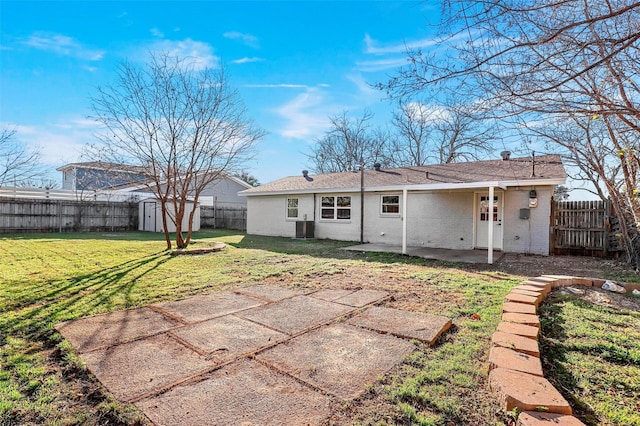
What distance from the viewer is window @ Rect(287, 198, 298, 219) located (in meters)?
14.3

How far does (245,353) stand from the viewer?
2.67 m

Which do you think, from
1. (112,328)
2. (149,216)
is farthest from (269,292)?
(149,216)

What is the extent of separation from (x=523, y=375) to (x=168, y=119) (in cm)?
952

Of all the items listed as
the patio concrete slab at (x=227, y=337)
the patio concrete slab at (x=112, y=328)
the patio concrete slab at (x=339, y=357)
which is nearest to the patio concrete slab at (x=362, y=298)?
the patio concrete slab at (x=339, y=357)

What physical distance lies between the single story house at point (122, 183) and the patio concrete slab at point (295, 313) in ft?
22.8

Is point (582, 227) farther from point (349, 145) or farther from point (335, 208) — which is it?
point (349, 145)

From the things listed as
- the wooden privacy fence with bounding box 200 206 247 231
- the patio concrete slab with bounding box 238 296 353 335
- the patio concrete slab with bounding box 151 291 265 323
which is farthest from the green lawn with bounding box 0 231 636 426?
the wooden privacy fence with bounding box 200 206 247 231

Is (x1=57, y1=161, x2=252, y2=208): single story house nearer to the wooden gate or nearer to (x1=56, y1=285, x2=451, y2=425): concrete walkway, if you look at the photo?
(x1=56, y1=285, x2=451, y2=425): concrete walkway

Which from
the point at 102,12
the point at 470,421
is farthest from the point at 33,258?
the point at 470,421

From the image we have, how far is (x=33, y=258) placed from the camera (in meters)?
7.58

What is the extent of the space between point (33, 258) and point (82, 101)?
4169mm

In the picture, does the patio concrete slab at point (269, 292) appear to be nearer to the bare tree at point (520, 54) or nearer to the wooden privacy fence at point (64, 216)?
the bare tree at point (520, 54)

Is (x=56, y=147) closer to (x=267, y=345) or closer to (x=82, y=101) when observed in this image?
(x=82, y=101)

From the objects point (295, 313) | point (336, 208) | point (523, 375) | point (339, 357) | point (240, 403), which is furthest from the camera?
point (336, 208)
